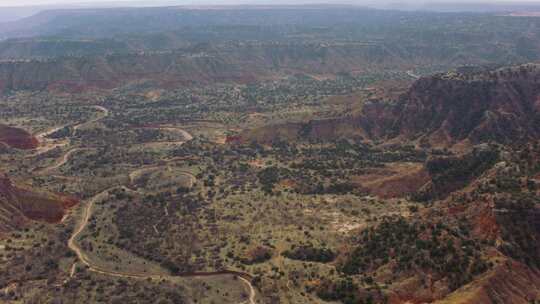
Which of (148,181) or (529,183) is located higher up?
(529,183)

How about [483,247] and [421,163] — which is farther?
[421,163]

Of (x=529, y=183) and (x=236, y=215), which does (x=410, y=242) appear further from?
(x=236, y=215)

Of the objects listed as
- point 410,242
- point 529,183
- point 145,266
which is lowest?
point 145,266

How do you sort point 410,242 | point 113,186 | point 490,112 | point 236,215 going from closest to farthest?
point 410,242 → point 236,215 → point 113,186 → point 490,112

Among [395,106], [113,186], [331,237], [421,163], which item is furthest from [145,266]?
[395,106]

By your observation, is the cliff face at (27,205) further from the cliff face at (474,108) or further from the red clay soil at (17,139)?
the cliff face at (474,108)

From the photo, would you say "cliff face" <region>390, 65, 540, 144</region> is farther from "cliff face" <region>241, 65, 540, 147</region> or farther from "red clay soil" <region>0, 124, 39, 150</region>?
"red clay soil" <region>0, 124, 39, 150</region>
